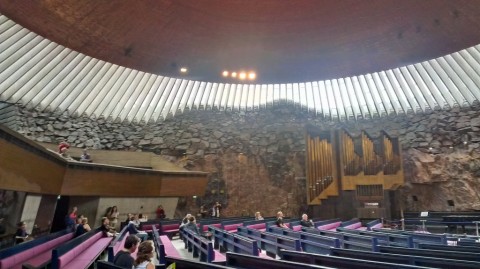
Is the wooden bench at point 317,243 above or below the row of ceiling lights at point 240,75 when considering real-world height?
below

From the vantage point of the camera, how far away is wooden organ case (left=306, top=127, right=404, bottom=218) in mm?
14031

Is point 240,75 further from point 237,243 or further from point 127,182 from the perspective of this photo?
point 237,243

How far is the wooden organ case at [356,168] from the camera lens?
1403 centimetres

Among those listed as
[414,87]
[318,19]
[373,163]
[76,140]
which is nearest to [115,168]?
[76,140]

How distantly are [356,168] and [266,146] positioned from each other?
5.92 meters

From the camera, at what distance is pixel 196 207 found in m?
17.7

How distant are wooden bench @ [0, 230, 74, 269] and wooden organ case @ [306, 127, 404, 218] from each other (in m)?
11.0

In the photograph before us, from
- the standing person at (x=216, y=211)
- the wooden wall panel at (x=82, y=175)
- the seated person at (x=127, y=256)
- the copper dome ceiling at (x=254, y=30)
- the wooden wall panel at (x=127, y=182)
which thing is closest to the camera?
the seated person at (x=127, y=256)

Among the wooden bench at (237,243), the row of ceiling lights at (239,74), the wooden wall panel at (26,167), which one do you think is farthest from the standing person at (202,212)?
the wooden bench at (237,243)

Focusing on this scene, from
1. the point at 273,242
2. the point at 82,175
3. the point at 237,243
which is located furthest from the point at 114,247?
the point at 82,175

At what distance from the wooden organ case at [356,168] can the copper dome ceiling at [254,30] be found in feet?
10.9

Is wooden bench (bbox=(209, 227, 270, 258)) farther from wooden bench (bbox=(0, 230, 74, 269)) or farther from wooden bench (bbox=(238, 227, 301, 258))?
wooden bench (bbox=(0, 230, 74, 269))

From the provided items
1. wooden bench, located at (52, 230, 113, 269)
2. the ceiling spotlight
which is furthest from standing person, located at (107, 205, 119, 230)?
the ceiling spotlight

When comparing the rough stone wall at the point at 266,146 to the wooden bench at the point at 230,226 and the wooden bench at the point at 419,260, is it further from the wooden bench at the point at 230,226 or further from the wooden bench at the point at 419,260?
the wooden bench at the point at 419,260
